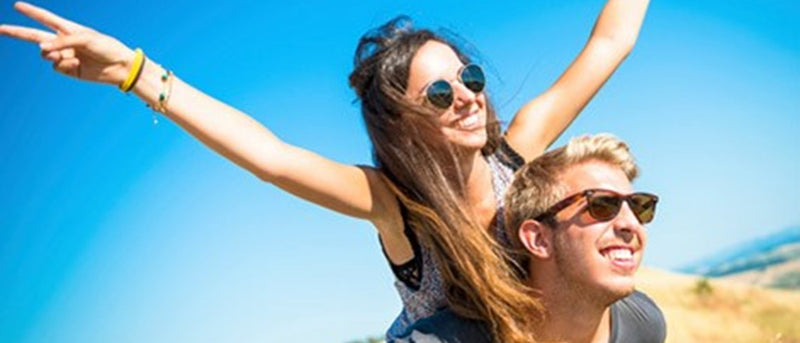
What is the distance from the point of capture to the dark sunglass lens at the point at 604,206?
503cm

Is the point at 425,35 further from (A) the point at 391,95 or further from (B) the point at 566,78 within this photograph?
(B) the point at 566,78

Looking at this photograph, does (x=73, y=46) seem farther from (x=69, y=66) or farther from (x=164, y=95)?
(x=164, y=95)

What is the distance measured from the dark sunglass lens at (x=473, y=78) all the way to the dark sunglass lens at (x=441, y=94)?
0.11m

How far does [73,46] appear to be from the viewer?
403 cm

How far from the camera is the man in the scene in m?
4.99

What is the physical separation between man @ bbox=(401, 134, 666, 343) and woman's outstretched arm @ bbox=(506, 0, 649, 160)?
35 cm

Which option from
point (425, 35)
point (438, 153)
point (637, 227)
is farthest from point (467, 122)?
point (637, 227)

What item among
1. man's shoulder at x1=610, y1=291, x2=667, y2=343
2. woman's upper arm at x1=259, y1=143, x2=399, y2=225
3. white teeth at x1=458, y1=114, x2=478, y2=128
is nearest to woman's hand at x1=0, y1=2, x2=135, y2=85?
woman's upper arm at x1=259, y1=143, x2=399, y2=225

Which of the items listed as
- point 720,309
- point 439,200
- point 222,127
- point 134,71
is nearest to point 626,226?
point 439,200

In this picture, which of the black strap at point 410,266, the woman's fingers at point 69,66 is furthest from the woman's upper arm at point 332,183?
the woman's fingers at point 69,66

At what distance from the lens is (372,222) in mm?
5215

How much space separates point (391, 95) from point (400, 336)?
123 cm

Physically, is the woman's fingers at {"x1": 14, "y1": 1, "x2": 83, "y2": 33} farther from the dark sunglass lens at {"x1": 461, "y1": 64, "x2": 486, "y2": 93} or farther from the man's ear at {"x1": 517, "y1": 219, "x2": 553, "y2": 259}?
the man's ear at {"x1": 517, "y1": 219, "x2": 553, "y2": 259}

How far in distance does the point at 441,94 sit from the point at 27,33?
76.5 inches
